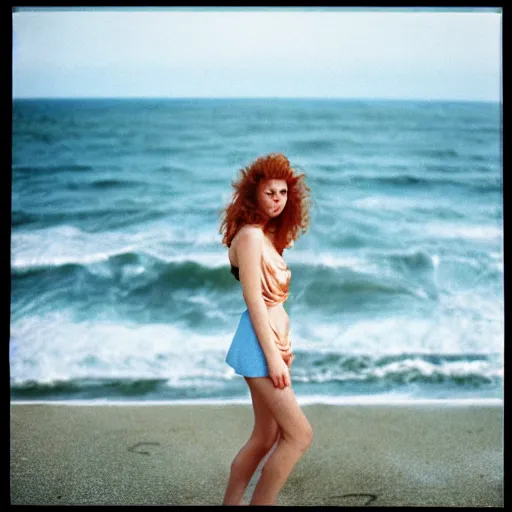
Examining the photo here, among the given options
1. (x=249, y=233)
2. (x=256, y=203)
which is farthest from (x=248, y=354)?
(x=256, y=203)

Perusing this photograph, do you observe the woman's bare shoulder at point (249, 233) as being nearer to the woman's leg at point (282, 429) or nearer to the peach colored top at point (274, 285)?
the peach colored top at point (274, 285)

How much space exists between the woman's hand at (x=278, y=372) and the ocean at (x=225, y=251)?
265 cm

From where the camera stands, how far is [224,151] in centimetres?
1072

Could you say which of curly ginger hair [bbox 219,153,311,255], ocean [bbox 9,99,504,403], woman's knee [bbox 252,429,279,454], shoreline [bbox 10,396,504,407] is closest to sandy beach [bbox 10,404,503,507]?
shoreline [bbox 10,396,504,407]

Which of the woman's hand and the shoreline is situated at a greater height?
the woman's hand

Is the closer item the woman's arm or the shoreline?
the woman's arm

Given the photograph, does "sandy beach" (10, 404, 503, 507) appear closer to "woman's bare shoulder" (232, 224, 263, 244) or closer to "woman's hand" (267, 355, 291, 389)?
"woman's hand" (267, 355, 291, 389)

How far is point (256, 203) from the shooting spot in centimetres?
414

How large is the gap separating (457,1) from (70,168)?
23.4 feet

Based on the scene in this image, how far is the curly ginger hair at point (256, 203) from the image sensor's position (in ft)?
13.5

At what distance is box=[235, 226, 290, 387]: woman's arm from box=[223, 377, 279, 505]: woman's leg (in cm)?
21

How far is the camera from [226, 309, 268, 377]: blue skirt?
159 inches

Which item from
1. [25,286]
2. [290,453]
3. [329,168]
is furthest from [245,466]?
[329,168]
